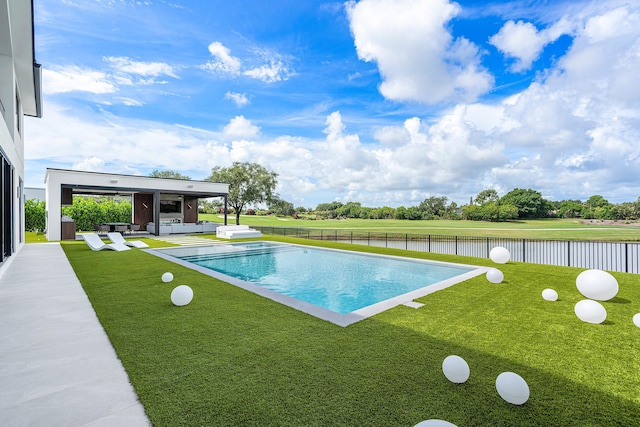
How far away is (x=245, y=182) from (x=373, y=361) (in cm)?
3273

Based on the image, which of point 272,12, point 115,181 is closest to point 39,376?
point 272,12

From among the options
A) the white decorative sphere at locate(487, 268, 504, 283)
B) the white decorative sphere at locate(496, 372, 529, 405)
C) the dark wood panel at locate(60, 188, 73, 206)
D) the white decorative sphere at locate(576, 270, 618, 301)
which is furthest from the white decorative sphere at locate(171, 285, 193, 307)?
the dark wood panel at locate(60, 188, 73, 206)

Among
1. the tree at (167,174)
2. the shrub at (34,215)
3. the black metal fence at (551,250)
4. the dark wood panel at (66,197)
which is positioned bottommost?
the black metal fence at (551,250)

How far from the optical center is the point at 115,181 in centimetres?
1852

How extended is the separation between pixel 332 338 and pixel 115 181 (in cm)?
2009

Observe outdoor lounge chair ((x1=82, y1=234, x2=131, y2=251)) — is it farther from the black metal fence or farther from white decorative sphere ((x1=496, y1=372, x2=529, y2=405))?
white decorative sphere ((x1=496, y1=372, x2=529, y2=405))

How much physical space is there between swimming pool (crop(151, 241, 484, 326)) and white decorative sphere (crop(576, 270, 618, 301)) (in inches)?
93.2

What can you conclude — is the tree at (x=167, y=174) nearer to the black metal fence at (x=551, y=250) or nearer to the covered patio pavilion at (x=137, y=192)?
the covered patio pavilion at (x=137, y=192)

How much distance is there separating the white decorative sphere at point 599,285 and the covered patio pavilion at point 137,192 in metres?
21.4

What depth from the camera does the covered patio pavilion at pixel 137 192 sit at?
16656 mm

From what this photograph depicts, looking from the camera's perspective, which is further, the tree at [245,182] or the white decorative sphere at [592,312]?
the tree at [245,182]

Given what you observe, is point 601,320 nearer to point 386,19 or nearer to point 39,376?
point 39,376

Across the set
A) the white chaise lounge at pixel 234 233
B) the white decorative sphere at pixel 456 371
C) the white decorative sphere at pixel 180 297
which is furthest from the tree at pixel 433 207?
the white decorative sphere at pixel 456 371

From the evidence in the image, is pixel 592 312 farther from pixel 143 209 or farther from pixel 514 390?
pixel 143 209
